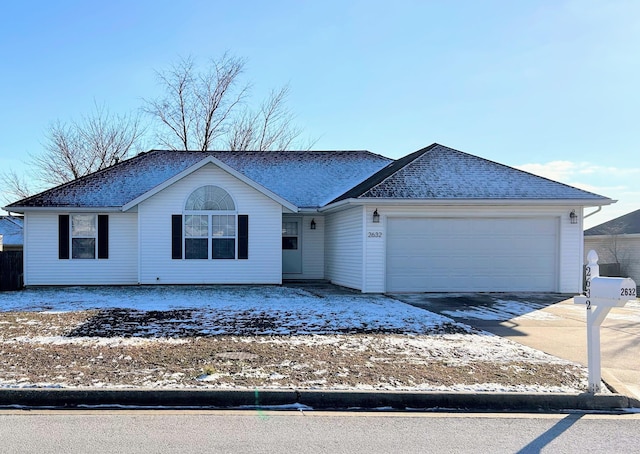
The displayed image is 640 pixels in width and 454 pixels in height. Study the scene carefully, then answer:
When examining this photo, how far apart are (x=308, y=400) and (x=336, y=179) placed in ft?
48.8

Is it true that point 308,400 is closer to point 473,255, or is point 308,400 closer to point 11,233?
point 473,255

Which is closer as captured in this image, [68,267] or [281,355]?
[281,355]

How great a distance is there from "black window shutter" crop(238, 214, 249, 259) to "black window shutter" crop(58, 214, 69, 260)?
566 centimetres

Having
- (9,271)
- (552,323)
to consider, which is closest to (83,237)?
(9,271)

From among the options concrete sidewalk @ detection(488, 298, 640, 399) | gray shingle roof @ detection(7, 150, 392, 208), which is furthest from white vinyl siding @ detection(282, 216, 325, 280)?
concrete sidewalk @ detection(488, 298, 640, 399)

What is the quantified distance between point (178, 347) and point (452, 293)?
9604 millimetres

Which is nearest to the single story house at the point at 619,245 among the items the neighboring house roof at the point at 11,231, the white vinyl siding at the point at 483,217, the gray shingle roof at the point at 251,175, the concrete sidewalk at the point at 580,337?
the white vinyl siding at the point at 483,217

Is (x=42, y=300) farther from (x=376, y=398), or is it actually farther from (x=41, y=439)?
(x=376, y=398)

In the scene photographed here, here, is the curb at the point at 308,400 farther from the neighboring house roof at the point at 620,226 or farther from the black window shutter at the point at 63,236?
the neighboring house roof at the point at 620,226

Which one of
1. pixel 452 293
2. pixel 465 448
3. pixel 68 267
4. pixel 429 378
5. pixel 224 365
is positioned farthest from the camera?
pixel 68 267

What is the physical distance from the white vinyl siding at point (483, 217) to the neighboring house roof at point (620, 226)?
1143cm

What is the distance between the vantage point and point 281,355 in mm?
7277

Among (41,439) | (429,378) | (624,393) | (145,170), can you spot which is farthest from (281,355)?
(145,170)

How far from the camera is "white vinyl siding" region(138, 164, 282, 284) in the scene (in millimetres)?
16359
